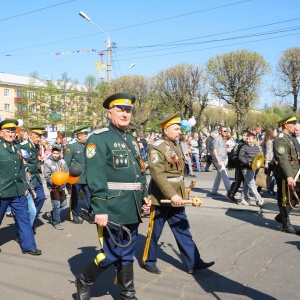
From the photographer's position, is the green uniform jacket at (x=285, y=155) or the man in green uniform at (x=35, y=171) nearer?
the green uniform jacket at (x=285, y=155)

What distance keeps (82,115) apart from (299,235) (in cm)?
4297

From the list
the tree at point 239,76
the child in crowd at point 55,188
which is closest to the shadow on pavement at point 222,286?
the child in crowd at point 55,188

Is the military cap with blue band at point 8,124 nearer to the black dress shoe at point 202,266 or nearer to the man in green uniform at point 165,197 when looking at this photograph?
the man in green uniform at point 165,197

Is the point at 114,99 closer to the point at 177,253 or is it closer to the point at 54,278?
the point at 54,278

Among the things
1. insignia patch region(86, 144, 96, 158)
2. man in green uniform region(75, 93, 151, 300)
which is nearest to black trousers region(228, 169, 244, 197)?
man in green uniform region(75, 93, 151, 300)

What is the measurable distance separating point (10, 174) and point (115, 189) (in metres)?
2.66

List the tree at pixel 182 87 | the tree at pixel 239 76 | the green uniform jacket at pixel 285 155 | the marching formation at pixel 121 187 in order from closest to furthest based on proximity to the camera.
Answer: the marching formation at pixel 121 187 → the green uniform jacket at pixel 285 155 → the tree at pixel 239 76 → the tree at pixel 182 87

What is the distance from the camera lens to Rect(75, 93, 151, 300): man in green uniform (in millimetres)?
3975

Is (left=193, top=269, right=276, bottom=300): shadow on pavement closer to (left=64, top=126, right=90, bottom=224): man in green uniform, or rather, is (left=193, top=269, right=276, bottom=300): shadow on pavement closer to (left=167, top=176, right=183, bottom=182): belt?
(left=167, top=176, right=183, bottom=182): belt

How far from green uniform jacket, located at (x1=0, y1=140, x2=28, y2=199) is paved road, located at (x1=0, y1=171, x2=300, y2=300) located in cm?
89

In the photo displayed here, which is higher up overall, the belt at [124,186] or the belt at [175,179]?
the belt at [124,186]

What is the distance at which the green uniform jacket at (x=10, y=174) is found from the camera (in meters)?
6.09

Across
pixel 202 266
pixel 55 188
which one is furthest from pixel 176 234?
pixel 55 188

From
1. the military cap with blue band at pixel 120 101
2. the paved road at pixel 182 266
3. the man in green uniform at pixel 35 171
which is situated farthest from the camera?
the man in green uniform at pixel 35 171
